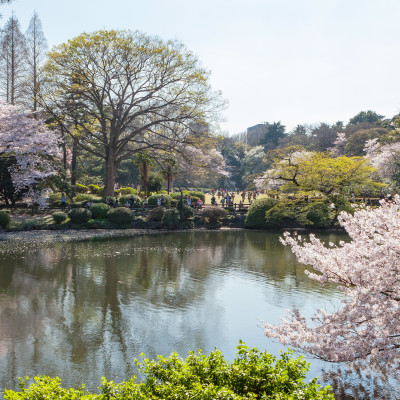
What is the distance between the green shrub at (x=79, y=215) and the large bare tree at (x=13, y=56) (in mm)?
15332

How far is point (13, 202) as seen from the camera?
102ft

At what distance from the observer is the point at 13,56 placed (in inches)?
1468

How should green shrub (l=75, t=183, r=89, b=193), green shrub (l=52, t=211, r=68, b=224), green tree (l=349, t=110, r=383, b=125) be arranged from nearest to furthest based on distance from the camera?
1. green shrub (l=52, t=211, r=68, b=224)
2. green shrub (l=75, t=183, r=89, b=193)
3. green tree (l=349, t=110, r=383, b=125)

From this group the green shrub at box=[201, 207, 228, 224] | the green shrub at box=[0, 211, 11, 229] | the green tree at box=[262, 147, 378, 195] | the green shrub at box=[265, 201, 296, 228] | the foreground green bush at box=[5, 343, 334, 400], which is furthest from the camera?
the green shrub at box=[201, 207, 228, 224]

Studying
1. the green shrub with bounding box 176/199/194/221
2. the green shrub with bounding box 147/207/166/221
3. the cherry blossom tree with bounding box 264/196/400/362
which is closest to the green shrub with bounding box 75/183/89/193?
the green shrub with bounding box 147/207/166/221

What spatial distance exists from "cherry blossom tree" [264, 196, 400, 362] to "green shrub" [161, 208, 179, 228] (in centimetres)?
2340

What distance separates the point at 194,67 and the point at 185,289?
21.6 metres

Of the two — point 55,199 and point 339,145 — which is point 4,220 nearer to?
Result: point 55,199

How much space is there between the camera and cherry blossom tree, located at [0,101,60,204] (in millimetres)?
28453

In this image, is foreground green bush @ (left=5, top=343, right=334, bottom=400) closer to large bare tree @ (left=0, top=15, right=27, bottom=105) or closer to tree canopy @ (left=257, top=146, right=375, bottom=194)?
tree canopy @ (left=257, top=146, right=375, bottom=194)

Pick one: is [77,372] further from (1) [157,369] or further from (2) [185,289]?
(2) [185,289]

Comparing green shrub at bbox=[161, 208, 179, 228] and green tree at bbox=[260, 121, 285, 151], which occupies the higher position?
green tree at bbox=[260, 121, 285, 151]

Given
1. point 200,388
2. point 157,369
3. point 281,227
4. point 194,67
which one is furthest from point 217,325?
point 194,67

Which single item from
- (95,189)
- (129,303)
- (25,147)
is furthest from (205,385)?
(95,189)
